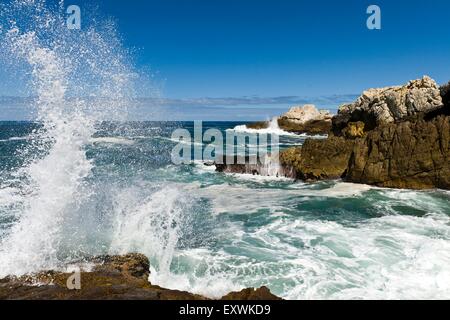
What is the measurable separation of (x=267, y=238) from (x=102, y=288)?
6.12 m

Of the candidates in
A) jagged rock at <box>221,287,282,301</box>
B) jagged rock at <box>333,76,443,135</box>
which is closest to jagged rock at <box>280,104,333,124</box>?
jagged rock at <box>333,76,443,135</box>

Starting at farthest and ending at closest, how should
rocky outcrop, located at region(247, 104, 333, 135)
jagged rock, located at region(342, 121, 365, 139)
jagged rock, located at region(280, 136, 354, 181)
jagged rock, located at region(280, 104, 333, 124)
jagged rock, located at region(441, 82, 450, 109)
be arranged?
jagged rock, located at region(280, 104, 333, 124), rocky outcrop, located at region(247, 104, 333, 135), jagged rock, located at region(342, 121, 365, 139), jagged rock, located at region(280, 136, 354, 181), jagged rock, located at region(441, 82, 450, 109)

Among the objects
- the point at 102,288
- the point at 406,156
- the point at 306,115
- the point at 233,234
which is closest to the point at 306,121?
the point at 306,115

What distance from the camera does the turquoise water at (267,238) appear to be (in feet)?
25.5

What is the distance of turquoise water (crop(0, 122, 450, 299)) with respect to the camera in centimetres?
778

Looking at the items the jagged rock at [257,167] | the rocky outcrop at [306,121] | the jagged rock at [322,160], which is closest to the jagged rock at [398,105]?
the jagged rock at [322,160]

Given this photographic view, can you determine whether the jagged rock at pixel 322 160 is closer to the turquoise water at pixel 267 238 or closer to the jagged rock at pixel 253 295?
the turquoise water at pixel 267 238

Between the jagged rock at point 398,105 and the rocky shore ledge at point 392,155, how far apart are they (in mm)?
75

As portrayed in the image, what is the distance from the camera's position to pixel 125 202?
43.3 ft

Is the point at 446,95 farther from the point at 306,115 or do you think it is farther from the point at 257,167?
the point at 306,115

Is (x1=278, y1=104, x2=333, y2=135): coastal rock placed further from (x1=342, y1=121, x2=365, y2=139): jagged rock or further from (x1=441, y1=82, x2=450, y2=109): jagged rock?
(x1=441, y1=82, x2=450, y2=109): jagged rock
